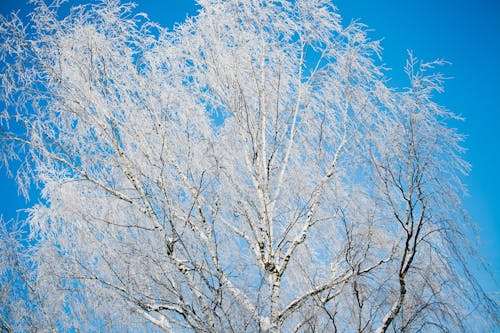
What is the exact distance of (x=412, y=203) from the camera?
10.7ft

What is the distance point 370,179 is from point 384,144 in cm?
42

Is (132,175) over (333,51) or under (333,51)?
under

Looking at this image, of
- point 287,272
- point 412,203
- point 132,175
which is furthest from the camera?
point 287,272

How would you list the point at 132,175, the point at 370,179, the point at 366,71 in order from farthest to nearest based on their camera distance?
the point at 366,71 < the point at 132,175 < the point at 370,179

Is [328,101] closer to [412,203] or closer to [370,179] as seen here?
[370,179]

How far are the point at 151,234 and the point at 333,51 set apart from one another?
2.93 metres

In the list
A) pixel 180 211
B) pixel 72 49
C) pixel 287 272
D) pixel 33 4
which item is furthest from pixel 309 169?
pixel 33 4

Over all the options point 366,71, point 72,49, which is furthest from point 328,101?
point 72,49

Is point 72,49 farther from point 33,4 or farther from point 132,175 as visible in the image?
point 132,175

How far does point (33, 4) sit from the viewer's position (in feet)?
15.5

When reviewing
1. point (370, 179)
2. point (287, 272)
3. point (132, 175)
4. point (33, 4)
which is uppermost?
point (33, 4)

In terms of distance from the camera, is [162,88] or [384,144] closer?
[384,144]

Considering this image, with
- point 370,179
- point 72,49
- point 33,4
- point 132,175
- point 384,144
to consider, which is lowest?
point 132,175

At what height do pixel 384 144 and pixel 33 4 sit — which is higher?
pixel 33 4
